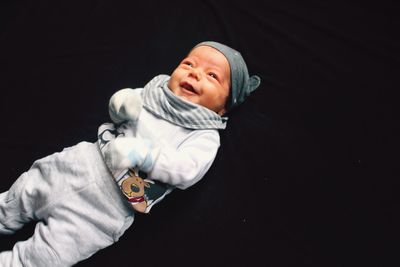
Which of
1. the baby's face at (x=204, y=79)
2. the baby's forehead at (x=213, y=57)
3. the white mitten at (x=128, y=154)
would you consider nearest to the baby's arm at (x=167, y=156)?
the white mitten at (x=128, y=154)

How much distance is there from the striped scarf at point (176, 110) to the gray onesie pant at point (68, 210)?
0.72 ft

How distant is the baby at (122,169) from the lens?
1.06 meters

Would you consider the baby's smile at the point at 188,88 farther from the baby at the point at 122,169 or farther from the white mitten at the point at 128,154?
the white mitten at the point at 128,154

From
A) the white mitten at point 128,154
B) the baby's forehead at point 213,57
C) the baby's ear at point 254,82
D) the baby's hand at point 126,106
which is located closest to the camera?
the white mitten at point 128,154

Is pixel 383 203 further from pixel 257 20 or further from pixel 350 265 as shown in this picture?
pixel 257 20

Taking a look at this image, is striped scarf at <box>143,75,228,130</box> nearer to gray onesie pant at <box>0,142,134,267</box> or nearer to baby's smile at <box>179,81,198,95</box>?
baby's smile at <box>179,81,198,95</box>

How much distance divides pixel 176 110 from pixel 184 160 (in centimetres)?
17

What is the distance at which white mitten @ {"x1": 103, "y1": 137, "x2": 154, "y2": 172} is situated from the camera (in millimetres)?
979

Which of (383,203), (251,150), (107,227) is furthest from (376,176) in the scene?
(107,227)


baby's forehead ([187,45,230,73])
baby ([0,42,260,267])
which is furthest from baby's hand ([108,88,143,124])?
baby's forehead ([187,45,230,73])

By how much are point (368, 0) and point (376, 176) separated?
28.6 inches

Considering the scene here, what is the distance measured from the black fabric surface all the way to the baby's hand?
0.26 metres

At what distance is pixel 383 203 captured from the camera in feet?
4.09

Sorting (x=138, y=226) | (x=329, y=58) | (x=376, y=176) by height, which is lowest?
(x=138, y=226)
